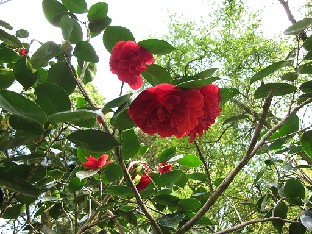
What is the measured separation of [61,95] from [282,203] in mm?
839

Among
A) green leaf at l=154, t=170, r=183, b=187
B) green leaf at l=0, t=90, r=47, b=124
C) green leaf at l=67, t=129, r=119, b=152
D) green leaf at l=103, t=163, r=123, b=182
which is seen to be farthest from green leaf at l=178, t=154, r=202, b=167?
green leaf at l=0, t=90, r=47, b=124

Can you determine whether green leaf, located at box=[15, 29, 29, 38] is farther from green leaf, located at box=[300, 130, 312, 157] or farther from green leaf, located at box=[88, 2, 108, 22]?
green leaf, located at box=[300, 130, 312, 157]

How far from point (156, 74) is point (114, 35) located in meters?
0.14

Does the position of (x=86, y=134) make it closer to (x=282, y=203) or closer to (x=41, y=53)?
(x=41, y=53)

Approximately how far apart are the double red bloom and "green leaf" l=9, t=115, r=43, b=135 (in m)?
0.24

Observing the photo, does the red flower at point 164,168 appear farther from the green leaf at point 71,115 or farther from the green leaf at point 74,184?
the green leaf at point 71,115

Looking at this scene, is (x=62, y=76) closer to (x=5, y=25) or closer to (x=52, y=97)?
(x=52, y=97)

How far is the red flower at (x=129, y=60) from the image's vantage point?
0.76 metres

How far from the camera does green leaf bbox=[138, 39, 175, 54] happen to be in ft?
2.52

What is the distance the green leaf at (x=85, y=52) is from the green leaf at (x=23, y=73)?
0.14 meters

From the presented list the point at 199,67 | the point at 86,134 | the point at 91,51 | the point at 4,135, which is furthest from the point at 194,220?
the point at 199,67

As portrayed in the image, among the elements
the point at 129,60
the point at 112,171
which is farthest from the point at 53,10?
the point at 112,171

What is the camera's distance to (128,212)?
1.20 meters

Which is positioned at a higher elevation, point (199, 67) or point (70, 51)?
point (199, 67)
